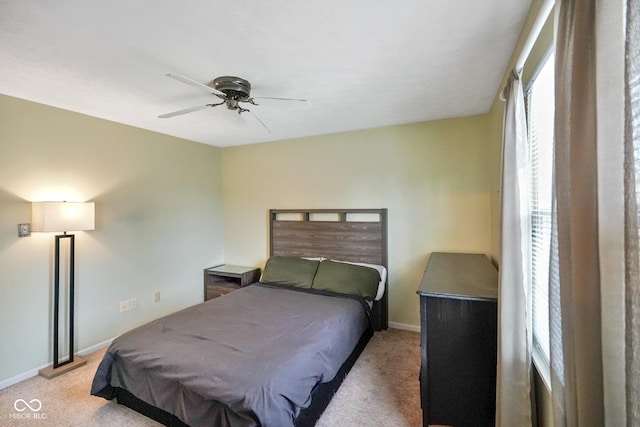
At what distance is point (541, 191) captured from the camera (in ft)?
4.73

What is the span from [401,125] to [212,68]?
2201mm

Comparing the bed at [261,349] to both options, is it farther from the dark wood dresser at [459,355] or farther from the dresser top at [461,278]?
the dresser top at [461,278]

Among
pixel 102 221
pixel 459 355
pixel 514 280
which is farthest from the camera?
pixel 102 221

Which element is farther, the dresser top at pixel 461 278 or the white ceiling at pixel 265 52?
the dresser top at pixel 461 278

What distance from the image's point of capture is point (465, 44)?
1.70 meters

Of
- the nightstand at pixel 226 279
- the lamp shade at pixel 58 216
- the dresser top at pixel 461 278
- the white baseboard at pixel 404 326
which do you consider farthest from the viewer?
the nightstand at pixel 226 279

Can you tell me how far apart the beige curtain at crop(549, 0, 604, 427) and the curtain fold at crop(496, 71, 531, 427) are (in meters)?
0.62

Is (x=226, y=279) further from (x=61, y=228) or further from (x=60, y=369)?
(x=61, y=228)

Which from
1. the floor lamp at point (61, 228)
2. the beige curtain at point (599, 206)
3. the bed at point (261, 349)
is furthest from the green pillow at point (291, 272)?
the beige curtain at point (599, 206)

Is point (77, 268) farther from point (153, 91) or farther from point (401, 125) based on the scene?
point (401, 125)

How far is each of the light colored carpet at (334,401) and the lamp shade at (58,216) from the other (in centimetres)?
130

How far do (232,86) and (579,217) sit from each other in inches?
82.6

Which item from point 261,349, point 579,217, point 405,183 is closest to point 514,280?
point 579,217

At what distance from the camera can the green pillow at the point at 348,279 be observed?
2953mm
